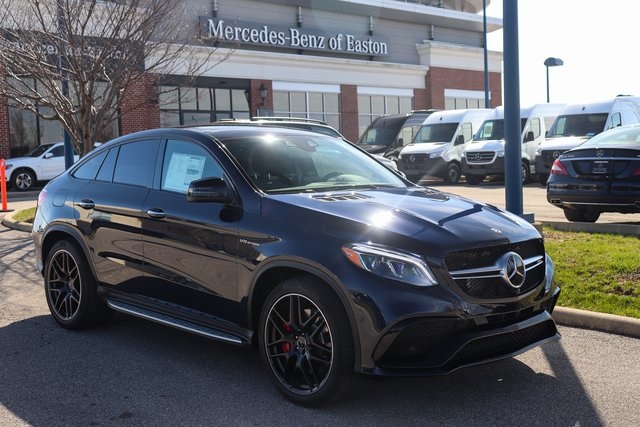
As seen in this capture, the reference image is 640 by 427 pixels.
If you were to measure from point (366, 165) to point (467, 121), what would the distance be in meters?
19.0

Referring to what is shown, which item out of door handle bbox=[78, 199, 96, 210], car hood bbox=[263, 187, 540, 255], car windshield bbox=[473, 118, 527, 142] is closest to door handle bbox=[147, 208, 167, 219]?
door handle bbox=[78, 199, 96, 210]

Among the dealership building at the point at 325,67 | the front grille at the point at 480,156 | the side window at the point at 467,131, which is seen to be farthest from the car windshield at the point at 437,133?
the dealership building at the point at 325,67

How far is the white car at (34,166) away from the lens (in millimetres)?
22812

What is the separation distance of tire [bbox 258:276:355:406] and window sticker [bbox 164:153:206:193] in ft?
4.19

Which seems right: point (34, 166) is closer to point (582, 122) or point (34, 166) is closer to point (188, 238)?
point (582, 122)

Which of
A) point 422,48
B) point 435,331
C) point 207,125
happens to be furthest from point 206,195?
point 422,48

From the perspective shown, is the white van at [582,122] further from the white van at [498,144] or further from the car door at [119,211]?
the car door at [119,211]

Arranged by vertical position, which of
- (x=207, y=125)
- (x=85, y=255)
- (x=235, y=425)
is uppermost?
(x=207, y=125)

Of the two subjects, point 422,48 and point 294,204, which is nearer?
point 294,204

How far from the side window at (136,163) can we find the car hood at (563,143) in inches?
590

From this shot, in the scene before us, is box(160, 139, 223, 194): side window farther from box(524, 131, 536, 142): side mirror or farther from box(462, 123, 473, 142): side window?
box(462, 123, 473, 142): side window

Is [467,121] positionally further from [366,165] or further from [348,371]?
[348,371]

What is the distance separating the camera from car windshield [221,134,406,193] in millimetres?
4789

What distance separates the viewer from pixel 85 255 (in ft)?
19.0
